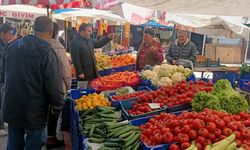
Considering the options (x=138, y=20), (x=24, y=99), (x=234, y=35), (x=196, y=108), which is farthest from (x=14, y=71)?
(x=234, y=35)

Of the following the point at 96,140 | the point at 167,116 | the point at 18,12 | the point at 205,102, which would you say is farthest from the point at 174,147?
the point at 18,12

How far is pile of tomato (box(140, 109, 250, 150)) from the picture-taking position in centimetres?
283

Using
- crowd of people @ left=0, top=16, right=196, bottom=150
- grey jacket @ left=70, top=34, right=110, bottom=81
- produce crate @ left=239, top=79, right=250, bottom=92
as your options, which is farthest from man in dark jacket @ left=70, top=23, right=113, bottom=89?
produce crate @ left=239, top=79, right=250, bottom=92

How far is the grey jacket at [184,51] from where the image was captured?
7.48 metres

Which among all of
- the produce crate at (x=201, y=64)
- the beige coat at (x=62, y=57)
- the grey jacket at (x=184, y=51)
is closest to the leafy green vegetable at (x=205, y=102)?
the beige coat at (x=62, y=57)

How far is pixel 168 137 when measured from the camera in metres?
2.91

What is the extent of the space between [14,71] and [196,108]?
85.1 inches

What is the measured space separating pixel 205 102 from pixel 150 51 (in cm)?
310

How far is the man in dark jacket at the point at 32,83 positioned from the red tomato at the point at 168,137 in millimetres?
1394

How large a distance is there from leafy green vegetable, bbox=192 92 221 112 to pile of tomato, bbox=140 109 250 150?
1.48 ft


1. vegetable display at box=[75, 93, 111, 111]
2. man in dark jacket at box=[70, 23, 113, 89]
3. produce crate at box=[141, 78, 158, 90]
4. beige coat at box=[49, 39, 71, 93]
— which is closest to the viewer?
vegetable display at box=[75, 93, 111, 111]

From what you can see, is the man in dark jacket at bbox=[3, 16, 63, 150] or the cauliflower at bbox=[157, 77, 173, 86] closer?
the man in dark jacket at bbox=[3, 16, 63, 150]

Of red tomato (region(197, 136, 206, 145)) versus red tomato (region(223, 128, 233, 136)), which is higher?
red tomato (region(223, 128, 233, 136))

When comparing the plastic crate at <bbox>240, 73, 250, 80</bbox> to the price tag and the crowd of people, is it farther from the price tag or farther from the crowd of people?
the crowd of people
